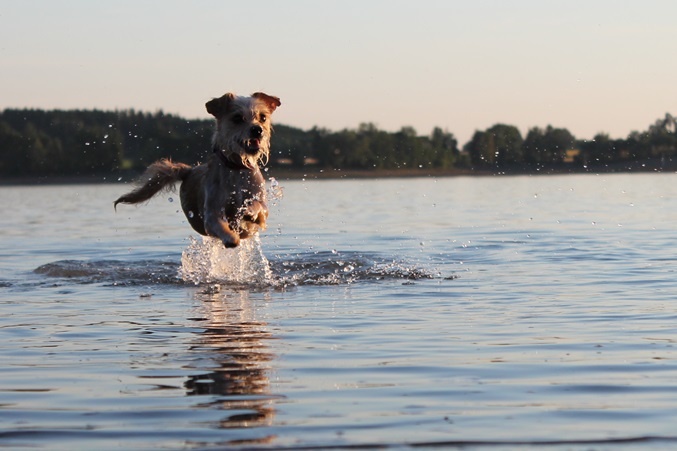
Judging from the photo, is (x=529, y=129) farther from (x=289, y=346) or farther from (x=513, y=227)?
(x=289, y=346)

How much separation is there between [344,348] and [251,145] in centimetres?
423

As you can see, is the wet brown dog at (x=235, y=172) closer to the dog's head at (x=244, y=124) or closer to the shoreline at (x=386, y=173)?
the dog's head at (x=244, y=124)

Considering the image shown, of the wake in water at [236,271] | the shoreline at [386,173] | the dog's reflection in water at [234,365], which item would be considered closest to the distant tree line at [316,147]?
the shoreline at [386,173]

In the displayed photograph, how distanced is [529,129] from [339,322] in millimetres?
68869

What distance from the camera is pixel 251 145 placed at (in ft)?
39.9

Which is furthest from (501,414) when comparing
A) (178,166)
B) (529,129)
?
(529,129)

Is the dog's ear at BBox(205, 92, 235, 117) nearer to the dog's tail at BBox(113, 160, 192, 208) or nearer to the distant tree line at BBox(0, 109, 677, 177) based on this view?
the dog's tail at BBox(113, 160, 192, 208)

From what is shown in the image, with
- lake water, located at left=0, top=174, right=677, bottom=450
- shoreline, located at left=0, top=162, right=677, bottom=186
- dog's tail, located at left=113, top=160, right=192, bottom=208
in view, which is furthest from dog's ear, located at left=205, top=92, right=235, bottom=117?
shoreline, located at left=0, top=162, right=677, bottom=186

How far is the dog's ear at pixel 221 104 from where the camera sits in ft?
40.1

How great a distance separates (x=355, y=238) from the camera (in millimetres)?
21141

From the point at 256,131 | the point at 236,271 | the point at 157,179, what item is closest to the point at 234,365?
the point at 256,131

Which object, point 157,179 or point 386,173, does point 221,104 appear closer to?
point 157,179

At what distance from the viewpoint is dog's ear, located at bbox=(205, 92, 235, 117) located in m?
12.2

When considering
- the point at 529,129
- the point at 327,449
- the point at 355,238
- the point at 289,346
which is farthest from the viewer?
the point at 529,129
